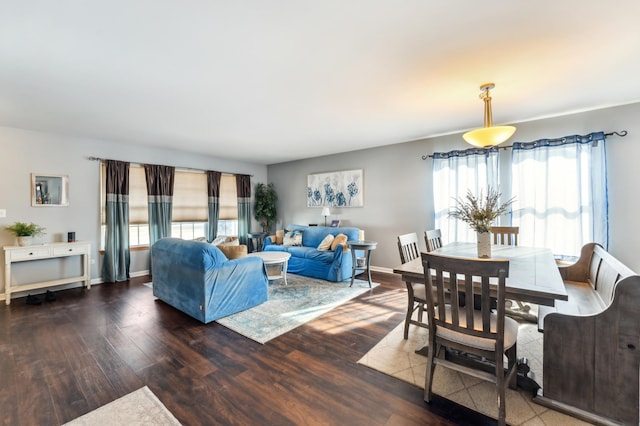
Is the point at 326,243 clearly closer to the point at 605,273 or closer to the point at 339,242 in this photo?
the point at 339,242

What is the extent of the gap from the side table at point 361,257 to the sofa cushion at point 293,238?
1439 millimetres

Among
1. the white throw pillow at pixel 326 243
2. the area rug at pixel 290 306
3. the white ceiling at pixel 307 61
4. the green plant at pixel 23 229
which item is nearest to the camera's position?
the white ceiling at pixel 307 61

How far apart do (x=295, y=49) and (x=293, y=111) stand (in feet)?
4.49

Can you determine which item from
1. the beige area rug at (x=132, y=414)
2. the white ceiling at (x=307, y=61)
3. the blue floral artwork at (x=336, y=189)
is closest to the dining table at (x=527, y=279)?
the white ceiling at (x=307, y=61)

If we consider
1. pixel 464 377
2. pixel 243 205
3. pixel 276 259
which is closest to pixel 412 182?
pixel 276 259

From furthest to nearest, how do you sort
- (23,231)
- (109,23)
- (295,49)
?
(23,231) < (295,49) < (109,23)

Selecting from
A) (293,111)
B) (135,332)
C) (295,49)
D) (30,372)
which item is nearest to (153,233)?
(135,332)

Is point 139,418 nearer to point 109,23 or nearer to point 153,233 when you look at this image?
point 109,23

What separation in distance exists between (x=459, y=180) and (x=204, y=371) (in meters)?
4.43

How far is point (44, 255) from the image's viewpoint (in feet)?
13.2

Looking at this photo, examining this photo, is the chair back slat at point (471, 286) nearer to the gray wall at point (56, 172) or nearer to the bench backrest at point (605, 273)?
Result: the bench backrest at point (605, 273)

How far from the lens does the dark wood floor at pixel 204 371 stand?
1735 millimetres

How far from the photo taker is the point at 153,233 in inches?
211

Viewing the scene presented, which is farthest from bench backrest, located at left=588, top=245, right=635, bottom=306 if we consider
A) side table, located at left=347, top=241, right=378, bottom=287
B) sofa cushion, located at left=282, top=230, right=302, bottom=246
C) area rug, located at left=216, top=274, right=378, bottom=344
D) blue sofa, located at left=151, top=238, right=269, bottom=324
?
sofa cushion, located at left=282, top=230, right=302, bottom=246
